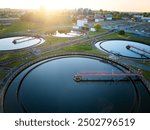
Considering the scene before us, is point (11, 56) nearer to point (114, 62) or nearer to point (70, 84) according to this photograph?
point (70, 84)

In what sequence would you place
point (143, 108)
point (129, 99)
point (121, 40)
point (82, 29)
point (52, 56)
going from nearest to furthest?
point (143, 108) < point (129, 99) < point (52, 56) < point (121, 40) < point (82, 29)

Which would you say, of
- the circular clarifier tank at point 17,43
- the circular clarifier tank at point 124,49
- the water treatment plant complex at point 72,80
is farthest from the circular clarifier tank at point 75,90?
the circular clarifier tank at point 17,43

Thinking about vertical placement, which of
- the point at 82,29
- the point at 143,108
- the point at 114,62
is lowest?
the point at 143,108

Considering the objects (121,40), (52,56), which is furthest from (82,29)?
(52,56)

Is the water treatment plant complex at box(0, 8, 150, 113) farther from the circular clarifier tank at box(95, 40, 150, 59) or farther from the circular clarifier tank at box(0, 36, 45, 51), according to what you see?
the circular clarifier tank at box(0, 36, 45, 51)

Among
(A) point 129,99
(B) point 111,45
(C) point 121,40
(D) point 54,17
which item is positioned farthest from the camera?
(D) point 54,17

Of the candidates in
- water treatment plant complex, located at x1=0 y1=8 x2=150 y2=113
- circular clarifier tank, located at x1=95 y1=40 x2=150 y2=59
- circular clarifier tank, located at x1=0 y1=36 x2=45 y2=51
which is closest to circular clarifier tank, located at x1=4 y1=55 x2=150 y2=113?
water treatment plant complex, located at x1=0 y1=8 x2=150 y2=113
